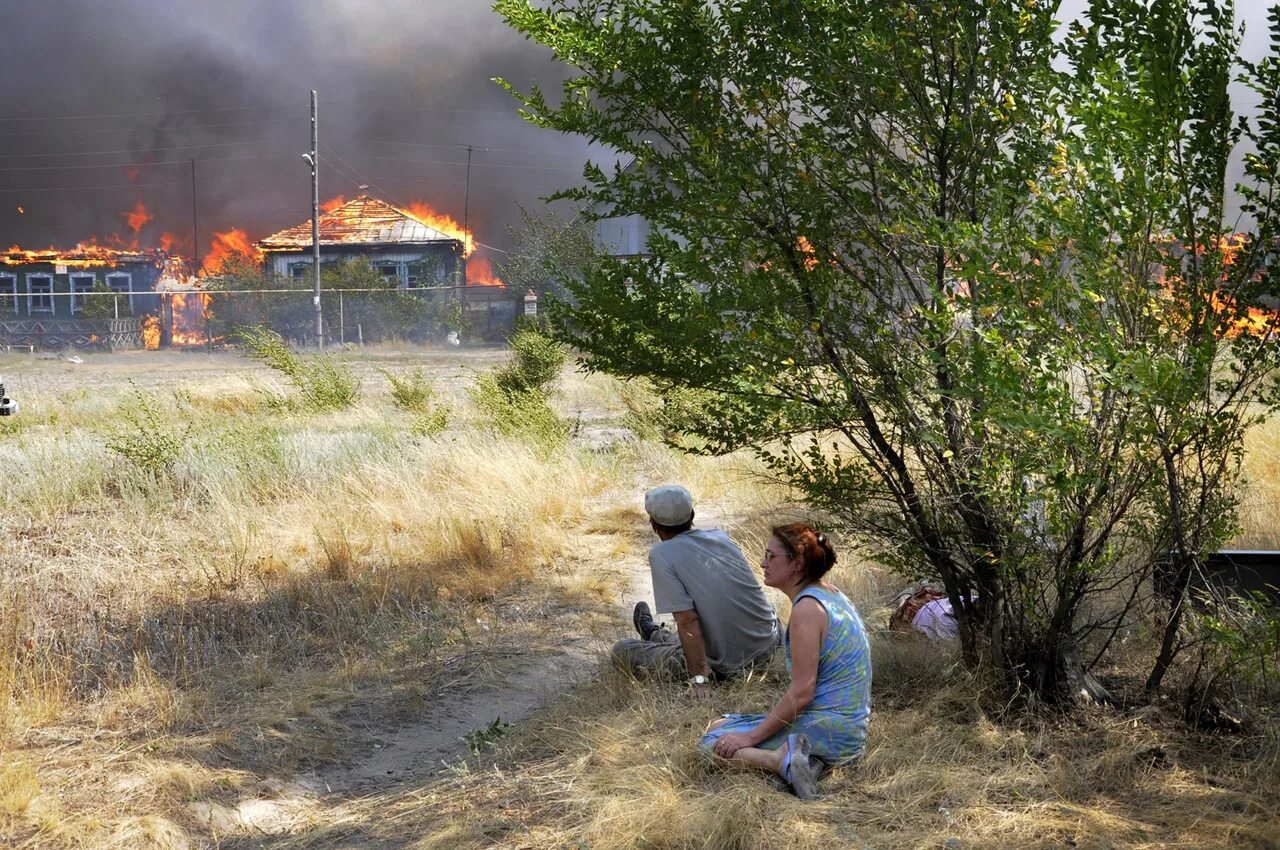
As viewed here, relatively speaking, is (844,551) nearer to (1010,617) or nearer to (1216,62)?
(1010,617)

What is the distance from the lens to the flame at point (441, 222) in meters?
49.0

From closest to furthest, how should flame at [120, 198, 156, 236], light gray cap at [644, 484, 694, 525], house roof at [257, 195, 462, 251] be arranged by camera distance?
light gray cap at [644, 484, 694, 525] < house roof at [257, 195, 462, 251] < flame at [120, 198, 156, 236]

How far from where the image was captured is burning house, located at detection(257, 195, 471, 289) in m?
44.7

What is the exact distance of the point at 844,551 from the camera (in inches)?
282

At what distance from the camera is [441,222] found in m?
51.6

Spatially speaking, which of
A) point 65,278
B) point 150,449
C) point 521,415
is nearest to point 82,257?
point 65,278

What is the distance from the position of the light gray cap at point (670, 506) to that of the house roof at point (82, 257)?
44.1 m

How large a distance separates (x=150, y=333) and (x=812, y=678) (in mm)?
36223

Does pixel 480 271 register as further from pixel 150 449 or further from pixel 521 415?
pixel 150 449

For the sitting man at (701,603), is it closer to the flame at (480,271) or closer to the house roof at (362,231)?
the house roof at (362,231)

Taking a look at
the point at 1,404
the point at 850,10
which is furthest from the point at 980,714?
the point at 1,404

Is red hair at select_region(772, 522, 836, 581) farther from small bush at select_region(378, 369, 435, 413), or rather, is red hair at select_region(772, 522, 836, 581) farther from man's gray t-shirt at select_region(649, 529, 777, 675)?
small bush at select_region(378, 369, 435, 413)

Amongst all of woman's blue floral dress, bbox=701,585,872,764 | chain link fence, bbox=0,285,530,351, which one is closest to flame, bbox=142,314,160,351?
chain link fence, bbox=0,285,530,351

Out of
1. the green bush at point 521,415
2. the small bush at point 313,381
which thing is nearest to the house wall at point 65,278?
the small bush at point 313,381
